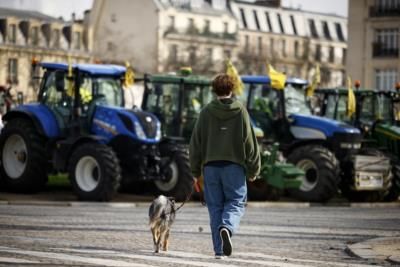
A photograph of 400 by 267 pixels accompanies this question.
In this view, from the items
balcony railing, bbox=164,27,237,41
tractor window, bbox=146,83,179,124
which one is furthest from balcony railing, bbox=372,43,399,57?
tractor window, bbox=146,83,179,124

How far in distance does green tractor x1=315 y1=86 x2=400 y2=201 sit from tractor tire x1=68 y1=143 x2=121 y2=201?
9.16 metres

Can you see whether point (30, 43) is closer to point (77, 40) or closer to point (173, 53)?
point (77, 40)

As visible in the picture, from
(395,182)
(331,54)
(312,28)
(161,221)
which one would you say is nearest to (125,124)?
(395,182)

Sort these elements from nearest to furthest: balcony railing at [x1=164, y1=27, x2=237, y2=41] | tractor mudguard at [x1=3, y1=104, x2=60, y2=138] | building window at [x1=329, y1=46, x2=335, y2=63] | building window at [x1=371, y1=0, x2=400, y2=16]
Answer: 1. tractor mudguard at [x1=3, y1=104, x2=60, y2=138]
2. building window at [x1=371, y1=0, x2=400, y2=16]
3. balcony railing at [x1=164, y1=27, x2=237, y2=41]
4. building window at [x1=329, y1=46, x2=335, y2=63]

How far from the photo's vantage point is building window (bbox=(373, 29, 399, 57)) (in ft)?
303

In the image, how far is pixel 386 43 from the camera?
93125mm

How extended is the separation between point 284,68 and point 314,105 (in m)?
107

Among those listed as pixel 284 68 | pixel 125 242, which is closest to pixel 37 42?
→ pixel 284 68

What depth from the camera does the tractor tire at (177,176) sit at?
34.9 meters

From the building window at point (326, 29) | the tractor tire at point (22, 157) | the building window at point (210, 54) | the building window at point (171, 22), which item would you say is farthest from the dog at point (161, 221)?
the building window at point (326, 29)

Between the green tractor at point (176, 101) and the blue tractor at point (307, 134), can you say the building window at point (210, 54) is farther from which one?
the green tractor at point (176, 101)

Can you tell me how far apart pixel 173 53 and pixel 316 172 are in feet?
325

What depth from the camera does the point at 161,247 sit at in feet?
63.3

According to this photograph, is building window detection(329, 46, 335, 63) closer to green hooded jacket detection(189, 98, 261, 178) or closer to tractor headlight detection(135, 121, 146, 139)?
tractor headlight detection(135, 121, 146, 139)
